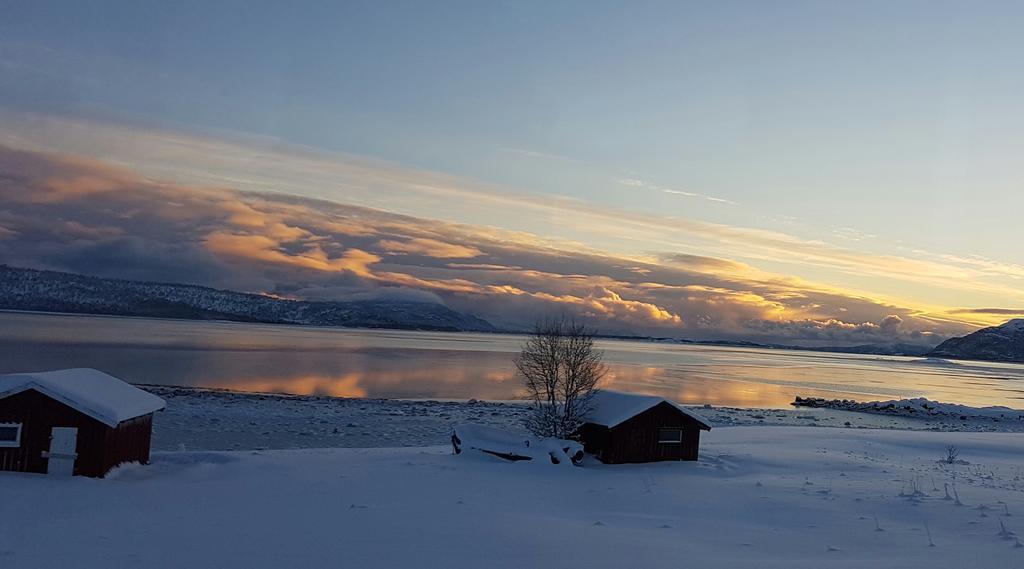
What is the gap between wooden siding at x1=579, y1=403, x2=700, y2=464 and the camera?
28.6 meters

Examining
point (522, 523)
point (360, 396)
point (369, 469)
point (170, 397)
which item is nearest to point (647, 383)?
point (360, 396)

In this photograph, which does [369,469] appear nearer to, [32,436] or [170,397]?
[32,436]

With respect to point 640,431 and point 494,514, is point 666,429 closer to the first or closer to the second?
point 640,431

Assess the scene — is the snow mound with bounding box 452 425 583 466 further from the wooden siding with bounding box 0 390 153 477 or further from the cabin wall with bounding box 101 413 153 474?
the wooden siding with bounding box 0 390 153 477

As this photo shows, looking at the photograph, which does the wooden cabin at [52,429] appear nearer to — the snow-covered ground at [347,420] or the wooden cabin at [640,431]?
the snow-covered ground at [347,420]

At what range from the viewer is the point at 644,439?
1145 inches

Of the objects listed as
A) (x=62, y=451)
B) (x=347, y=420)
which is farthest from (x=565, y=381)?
(x=62, y=451)

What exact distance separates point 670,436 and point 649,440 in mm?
981

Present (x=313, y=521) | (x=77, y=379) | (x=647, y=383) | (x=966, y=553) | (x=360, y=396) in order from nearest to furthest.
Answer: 1. (x=966, y=553)
2. (x=313, y=521)
3. (x=77, y=379)
4. (x=360, y=396)
5. (x=647, y=383)

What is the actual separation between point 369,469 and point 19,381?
10.2m

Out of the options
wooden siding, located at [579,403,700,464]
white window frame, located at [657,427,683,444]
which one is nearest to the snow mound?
wooden siding, located at [579,403,700,464]

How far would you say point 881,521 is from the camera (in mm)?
19062

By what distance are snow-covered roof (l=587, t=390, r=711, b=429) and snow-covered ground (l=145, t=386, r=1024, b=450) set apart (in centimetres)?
944

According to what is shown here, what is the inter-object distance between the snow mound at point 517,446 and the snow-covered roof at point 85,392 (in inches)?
419
